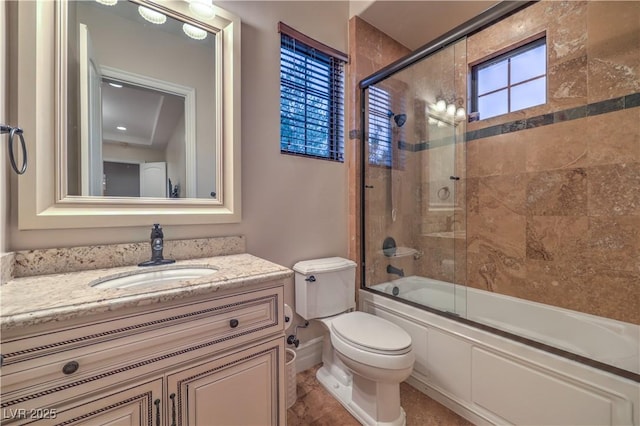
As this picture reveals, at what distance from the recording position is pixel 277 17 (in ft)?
5.17

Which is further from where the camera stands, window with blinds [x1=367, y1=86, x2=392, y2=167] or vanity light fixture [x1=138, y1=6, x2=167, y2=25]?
window with blinds [x1=367, y1=86, x2=392, y2=167]

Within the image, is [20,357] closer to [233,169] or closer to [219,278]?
[219,278]

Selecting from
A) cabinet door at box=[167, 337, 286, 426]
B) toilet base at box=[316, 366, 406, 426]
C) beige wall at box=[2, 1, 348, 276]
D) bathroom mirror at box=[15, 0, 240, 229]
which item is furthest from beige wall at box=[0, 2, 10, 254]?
toilet base at box=[316, 366, 406, 426]

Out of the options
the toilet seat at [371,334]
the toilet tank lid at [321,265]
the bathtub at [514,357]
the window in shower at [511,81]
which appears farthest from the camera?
the window in shower at [511,81]

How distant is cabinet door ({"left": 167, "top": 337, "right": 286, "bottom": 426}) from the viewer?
0.79m

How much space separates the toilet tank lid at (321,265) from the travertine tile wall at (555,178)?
297 millimetres

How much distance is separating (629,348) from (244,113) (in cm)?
241

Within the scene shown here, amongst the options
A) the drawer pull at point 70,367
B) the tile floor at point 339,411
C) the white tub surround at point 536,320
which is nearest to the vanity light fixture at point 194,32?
the drawer pull at point 70,367

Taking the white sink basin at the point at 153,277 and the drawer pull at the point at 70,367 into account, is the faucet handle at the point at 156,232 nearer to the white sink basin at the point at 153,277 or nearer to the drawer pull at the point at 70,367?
the white sink basin at the point at 153,277

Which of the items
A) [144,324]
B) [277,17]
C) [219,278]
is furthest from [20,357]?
[277,17]

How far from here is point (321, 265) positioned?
1621mm

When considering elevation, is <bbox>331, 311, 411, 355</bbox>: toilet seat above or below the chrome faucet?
below

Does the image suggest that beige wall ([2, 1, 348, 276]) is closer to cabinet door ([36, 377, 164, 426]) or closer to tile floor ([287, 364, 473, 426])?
cabinet door ([36, 377, 164, 426])

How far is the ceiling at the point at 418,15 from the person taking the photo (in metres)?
1.79
